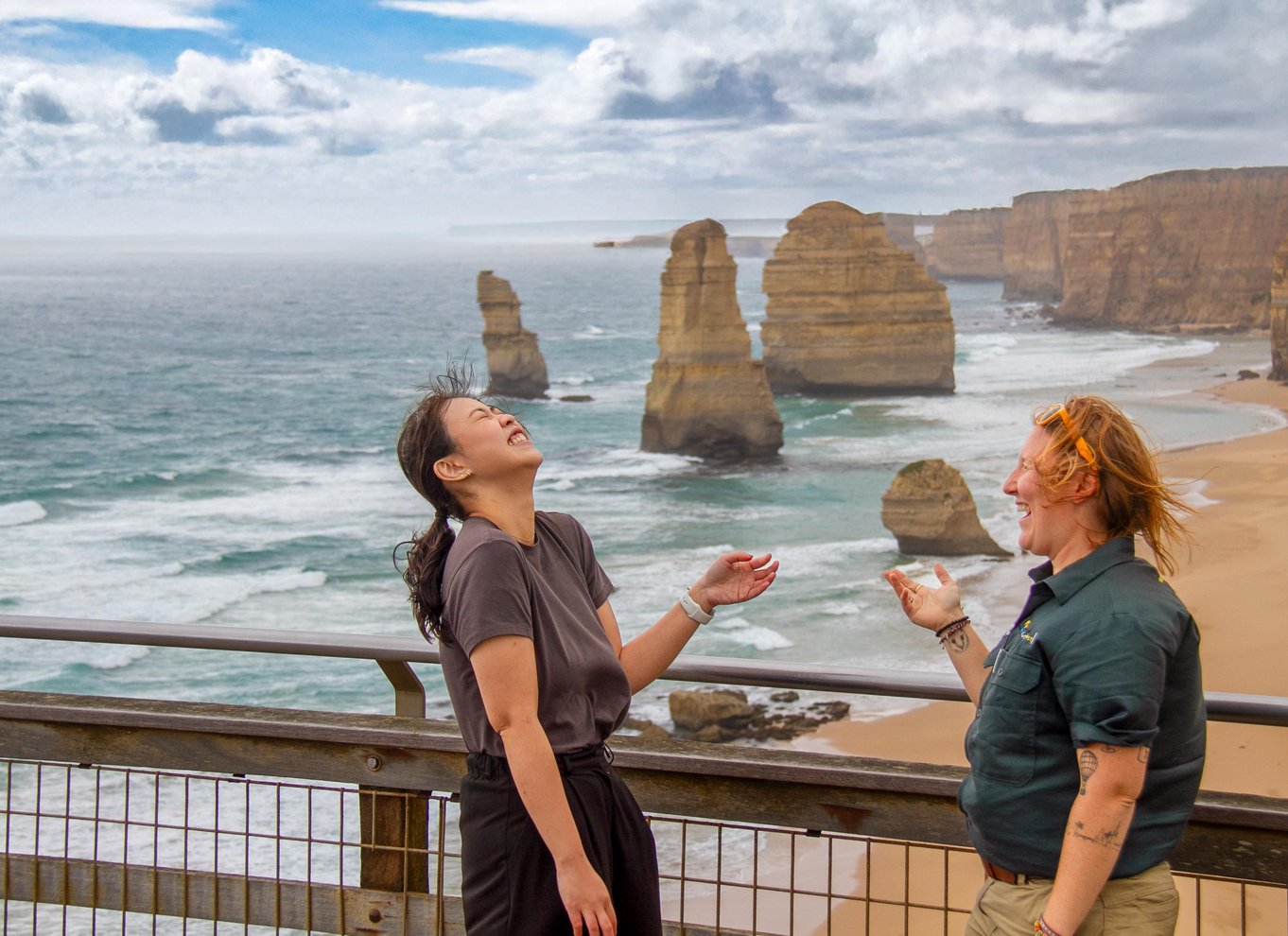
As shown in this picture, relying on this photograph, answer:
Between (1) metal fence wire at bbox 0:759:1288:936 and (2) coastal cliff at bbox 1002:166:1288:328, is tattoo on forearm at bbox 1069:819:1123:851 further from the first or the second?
(2) coastal cliff at bbox 1002:166:1288:328

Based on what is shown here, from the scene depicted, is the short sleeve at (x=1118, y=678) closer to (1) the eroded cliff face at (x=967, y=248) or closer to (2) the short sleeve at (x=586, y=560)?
(2) the short sleeve at (x=586, y=560)

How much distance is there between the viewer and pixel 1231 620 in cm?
2520

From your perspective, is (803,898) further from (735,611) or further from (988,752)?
(735,611)

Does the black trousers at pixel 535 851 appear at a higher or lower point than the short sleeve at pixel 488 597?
lower

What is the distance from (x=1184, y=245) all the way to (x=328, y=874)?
85.4m

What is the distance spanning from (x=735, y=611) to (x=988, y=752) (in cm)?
2699

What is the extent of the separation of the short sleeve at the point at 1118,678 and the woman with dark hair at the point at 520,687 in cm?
82

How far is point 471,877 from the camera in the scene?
7.87 ft

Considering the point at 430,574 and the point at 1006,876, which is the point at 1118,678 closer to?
the point at 1006,876

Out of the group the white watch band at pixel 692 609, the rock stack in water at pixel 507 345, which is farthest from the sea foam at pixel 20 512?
the white watch band at pixel 692 609

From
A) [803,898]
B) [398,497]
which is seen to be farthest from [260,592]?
[803,898]

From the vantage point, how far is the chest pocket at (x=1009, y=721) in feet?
6.94

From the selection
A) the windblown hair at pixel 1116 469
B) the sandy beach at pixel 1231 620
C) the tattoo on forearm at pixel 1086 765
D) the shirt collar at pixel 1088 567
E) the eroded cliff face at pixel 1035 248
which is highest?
the eroded cliff face at pixel 1035 248

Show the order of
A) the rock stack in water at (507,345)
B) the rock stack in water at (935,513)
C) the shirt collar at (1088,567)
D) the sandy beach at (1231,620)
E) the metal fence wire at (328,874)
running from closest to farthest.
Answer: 1. the shirt collar at (1088,567)
2. the metal fence wire at (328,874)
3. the sandy beach at (1231,620)
4. the rock stack in water at (935,513)
5. the rock stack in water at (507,345)
